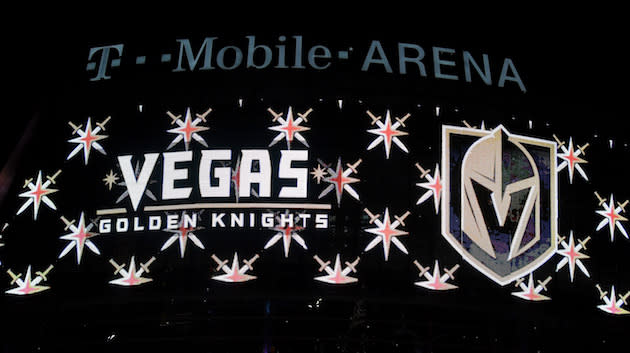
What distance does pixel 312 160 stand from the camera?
547 inches

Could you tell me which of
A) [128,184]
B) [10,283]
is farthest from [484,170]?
[10,283]

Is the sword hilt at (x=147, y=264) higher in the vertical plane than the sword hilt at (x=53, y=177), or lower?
lower

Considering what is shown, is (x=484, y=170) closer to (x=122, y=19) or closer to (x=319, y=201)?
(x=319, y=201)

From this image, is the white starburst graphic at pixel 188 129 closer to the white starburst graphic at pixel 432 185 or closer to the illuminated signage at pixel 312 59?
the illuminated signage at pixel 312 59

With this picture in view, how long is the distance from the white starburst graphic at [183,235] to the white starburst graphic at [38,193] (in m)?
2.59

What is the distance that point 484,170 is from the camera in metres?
14.3

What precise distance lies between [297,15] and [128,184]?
480 cm

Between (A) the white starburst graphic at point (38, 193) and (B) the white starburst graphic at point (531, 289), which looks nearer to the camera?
(B) the white starburst graphic at point (531, 289)

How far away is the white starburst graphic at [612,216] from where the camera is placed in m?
15.1

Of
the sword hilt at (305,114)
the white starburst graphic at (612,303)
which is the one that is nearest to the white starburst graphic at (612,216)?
the white starburst graphic at (612,303)

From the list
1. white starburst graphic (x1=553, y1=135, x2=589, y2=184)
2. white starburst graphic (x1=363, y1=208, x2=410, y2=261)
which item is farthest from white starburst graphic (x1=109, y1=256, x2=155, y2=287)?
white starburst graphic (x1=553, y1=135, x2=589, y2=184)

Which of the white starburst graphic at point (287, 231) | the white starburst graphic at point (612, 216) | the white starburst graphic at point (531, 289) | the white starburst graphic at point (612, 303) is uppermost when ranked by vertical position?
the white starburst graphic at point (612, 216)

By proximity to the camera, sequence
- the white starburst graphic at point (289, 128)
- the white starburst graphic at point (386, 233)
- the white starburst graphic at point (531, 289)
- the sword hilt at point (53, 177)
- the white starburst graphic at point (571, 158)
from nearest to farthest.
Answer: the white starburst graphic at point (386, 233)
the white starburst graphic at point (289, 128)
the white starburst graphic at point (531, 289)
the sword hilt at point (53, 177)
the white starburst graphic at point (571, 158)

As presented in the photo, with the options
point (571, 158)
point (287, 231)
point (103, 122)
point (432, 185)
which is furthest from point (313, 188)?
point (571, 158)
